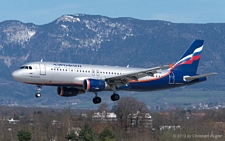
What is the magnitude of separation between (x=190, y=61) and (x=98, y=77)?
44.3ft

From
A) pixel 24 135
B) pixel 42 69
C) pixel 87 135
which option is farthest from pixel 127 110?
pixel 42 69

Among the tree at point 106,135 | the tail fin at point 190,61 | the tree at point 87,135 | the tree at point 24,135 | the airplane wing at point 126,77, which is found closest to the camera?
the airplane wing at point 126,77

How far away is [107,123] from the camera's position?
12562cm

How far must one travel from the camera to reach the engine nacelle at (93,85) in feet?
213

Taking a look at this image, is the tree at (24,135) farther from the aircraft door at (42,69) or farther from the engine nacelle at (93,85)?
the aircraft door at (42,69)

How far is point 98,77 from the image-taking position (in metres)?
66.7

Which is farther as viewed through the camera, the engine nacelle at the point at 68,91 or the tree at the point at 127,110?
the tree at the point at 127,110

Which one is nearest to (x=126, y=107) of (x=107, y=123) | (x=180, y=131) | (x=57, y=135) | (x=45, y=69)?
(x=107, y=123)

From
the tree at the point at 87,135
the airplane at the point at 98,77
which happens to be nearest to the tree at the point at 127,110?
the tree at the point at 87,135

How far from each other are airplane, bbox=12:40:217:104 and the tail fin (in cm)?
11

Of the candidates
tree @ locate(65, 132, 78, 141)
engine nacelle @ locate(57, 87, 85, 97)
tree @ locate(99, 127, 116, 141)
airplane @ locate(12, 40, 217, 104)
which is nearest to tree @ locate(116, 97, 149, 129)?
tree @ locate(99, 127, 116, 141)

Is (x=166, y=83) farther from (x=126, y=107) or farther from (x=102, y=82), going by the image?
(x=126, y=107)

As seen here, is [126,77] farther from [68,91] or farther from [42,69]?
[42,69]

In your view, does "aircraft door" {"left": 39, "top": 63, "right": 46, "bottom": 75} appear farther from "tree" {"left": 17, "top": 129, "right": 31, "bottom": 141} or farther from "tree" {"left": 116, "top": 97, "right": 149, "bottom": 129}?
"tree" {"left": 116, "top": 97, "right": 149, "bottom": 129}
